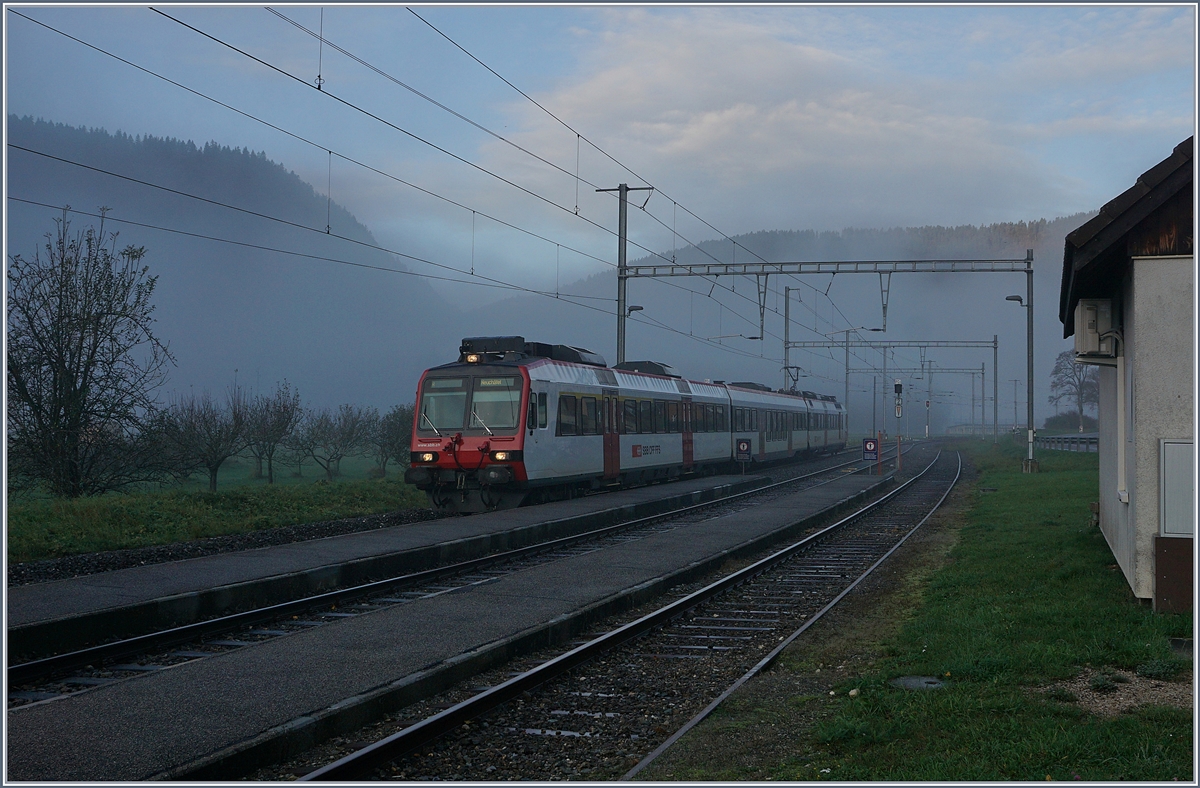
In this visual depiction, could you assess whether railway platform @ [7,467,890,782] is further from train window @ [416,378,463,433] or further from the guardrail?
the guardrail

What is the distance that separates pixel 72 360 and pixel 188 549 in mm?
7282

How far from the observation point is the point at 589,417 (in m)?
24.7

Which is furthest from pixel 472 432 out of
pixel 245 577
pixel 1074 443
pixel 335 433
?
pixel 1074 443

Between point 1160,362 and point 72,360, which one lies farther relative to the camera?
point 72,360

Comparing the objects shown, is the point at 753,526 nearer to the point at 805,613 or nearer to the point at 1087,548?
the point at 1087,548

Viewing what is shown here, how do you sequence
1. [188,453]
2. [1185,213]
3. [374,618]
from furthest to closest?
[188,453] → [374,618] → [1185,213]

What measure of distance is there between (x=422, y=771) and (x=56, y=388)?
17.5 metres

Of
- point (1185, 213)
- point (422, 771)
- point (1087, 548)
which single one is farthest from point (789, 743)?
point (1087, 548)

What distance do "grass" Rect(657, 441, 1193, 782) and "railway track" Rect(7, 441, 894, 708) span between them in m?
5.28

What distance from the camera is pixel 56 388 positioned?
20.3 meters

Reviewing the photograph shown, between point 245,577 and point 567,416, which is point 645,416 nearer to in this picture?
point 567,416

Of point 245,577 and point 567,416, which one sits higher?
point 567,416

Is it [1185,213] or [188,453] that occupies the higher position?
[1185,213]

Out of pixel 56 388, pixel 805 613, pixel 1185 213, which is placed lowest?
pixel 805 613
